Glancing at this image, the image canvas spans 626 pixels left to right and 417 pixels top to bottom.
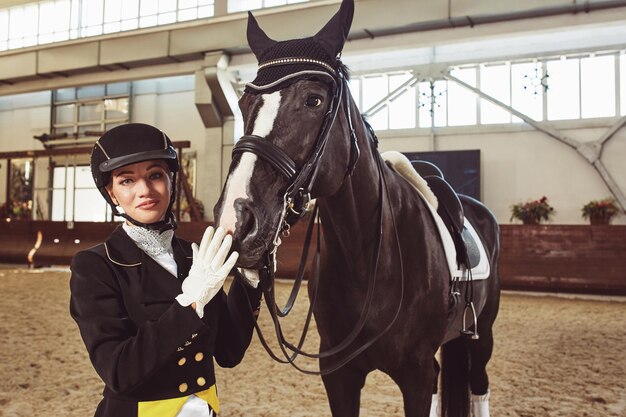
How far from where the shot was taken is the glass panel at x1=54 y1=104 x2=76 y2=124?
51.6 feet

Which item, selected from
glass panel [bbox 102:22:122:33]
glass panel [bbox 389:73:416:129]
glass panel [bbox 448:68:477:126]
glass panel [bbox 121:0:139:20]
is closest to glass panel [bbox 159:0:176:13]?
glass panel [bbox 121:0:139:20]

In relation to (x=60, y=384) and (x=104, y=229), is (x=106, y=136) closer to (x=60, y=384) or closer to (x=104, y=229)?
(x=60, y=384)

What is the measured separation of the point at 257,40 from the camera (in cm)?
150

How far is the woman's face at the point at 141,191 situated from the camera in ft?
4.05

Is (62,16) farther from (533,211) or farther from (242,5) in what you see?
(533,211)

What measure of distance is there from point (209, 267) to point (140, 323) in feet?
0.95

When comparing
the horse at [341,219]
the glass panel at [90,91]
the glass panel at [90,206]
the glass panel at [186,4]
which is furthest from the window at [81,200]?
the horse at [341,219]

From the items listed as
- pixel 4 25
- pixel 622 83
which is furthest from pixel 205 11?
pixel 622 83

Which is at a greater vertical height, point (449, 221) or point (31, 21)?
point (31, 21)

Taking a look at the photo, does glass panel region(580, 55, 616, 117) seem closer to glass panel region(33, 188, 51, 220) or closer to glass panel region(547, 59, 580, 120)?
glass panel region(547, 59, 580, 120)

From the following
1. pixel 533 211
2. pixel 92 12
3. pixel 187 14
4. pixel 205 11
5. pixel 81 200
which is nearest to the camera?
pixel 533 211

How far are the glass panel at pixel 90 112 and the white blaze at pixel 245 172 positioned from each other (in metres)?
15.6

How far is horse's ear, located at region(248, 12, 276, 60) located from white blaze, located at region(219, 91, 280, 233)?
23 centimetres

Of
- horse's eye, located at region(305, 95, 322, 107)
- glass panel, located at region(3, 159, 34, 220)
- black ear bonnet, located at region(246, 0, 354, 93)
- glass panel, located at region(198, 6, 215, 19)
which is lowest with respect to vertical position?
horse's eye, located at region(305, 95, 322, 107)
